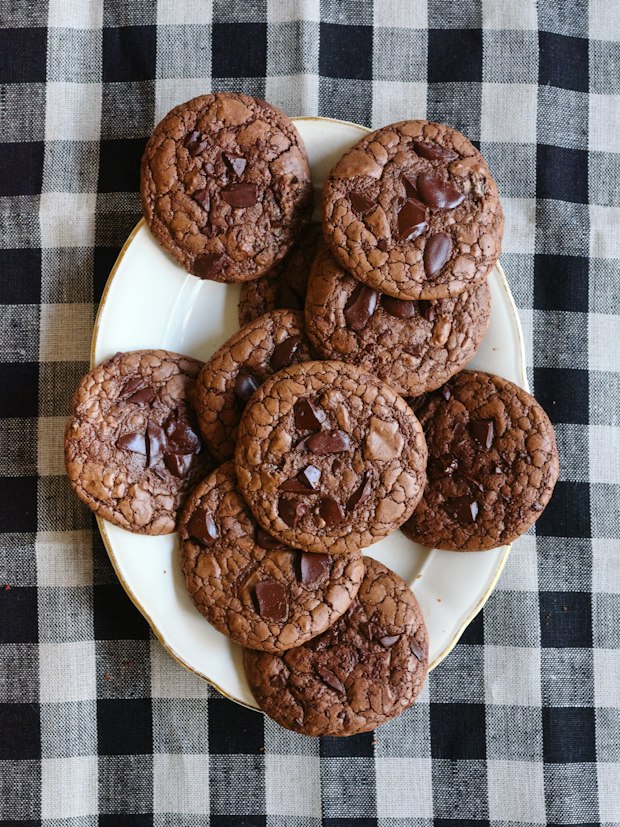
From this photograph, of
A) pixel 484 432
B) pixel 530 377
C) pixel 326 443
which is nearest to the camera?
pixel 326 443

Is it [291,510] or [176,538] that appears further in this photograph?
[176,538]

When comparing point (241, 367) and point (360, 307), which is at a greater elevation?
point (360, 307)

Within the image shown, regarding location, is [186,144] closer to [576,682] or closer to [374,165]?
[374,165]

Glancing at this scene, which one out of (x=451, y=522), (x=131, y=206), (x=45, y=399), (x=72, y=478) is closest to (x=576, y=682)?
(x=451, y=522)

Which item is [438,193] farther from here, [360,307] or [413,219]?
[360,307]

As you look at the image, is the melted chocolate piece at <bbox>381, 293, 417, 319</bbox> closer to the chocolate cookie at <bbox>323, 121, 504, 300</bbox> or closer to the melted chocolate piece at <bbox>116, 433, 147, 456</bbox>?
the chocolate cookie at <bbox>323, 121, 504, 300</bbox>

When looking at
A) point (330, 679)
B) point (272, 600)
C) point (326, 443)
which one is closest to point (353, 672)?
point (330, 679)
